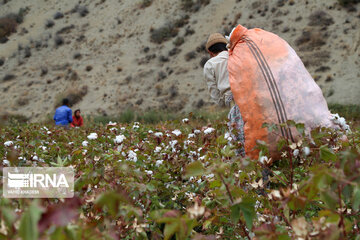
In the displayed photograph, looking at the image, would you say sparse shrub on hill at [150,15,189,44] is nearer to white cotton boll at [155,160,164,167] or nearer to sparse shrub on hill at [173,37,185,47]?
sparse shrub on hill at [173,37,185,47]

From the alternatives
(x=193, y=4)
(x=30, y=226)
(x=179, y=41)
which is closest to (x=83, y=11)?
(x=193, y=4)

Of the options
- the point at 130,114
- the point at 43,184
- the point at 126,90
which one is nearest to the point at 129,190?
the point at 43,184

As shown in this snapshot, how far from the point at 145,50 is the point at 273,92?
2693 centimetres

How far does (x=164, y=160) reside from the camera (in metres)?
2.44

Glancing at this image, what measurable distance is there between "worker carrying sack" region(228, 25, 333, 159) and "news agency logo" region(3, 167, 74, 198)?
1.42 metres

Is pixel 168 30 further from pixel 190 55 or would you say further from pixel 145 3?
pixel 145 3


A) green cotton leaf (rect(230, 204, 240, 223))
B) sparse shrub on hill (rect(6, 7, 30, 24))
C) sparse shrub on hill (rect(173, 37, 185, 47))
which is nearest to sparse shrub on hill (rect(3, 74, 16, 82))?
sparse shrub on hill (rect(6, 7, 30, 24))

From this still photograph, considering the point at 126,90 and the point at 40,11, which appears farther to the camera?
the point at 40,11

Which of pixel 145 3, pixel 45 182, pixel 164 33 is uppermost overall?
pixel 145 3

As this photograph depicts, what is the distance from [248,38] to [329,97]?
16.5 metres

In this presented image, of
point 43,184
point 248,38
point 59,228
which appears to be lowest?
point 43,184

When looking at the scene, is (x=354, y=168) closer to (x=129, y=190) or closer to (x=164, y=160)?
(x=129, y=190)

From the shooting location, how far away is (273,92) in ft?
7.95

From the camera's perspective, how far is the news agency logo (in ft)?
4.29
